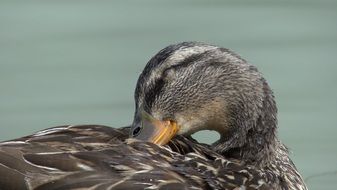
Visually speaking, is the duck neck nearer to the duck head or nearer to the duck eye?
the duck head

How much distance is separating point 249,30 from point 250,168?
298 centimetres

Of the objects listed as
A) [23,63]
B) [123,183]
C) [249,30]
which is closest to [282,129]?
[249,30]

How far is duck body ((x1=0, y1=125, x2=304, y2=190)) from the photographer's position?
7.90m

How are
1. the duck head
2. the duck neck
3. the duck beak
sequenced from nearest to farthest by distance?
the duck beak, the duck head, the duck neck

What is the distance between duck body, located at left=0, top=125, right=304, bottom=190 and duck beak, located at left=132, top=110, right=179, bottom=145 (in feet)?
0.19

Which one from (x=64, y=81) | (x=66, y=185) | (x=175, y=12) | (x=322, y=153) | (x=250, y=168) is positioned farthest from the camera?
(x=175, y=12)

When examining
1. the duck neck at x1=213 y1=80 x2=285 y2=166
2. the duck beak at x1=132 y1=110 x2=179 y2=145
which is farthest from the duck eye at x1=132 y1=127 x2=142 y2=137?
the duck neck at x1=213 y1=80 x2=285 y2=166

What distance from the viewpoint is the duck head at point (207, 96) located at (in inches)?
344

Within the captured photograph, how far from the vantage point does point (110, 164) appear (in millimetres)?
8070

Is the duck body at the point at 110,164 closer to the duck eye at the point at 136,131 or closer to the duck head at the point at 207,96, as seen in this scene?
the duck eye at the point at 136,131

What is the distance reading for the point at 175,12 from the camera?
12.0 m

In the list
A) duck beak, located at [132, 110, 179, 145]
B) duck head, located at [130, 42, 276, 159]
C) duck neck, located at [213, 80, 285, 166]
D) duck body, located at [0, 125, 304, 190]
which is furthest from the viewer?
duck neck, located at [213, 80, 285, 166]

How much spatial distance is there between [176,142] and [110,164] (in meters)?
0.75

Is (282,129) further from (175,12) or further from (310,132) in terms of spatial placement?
(175,12)
